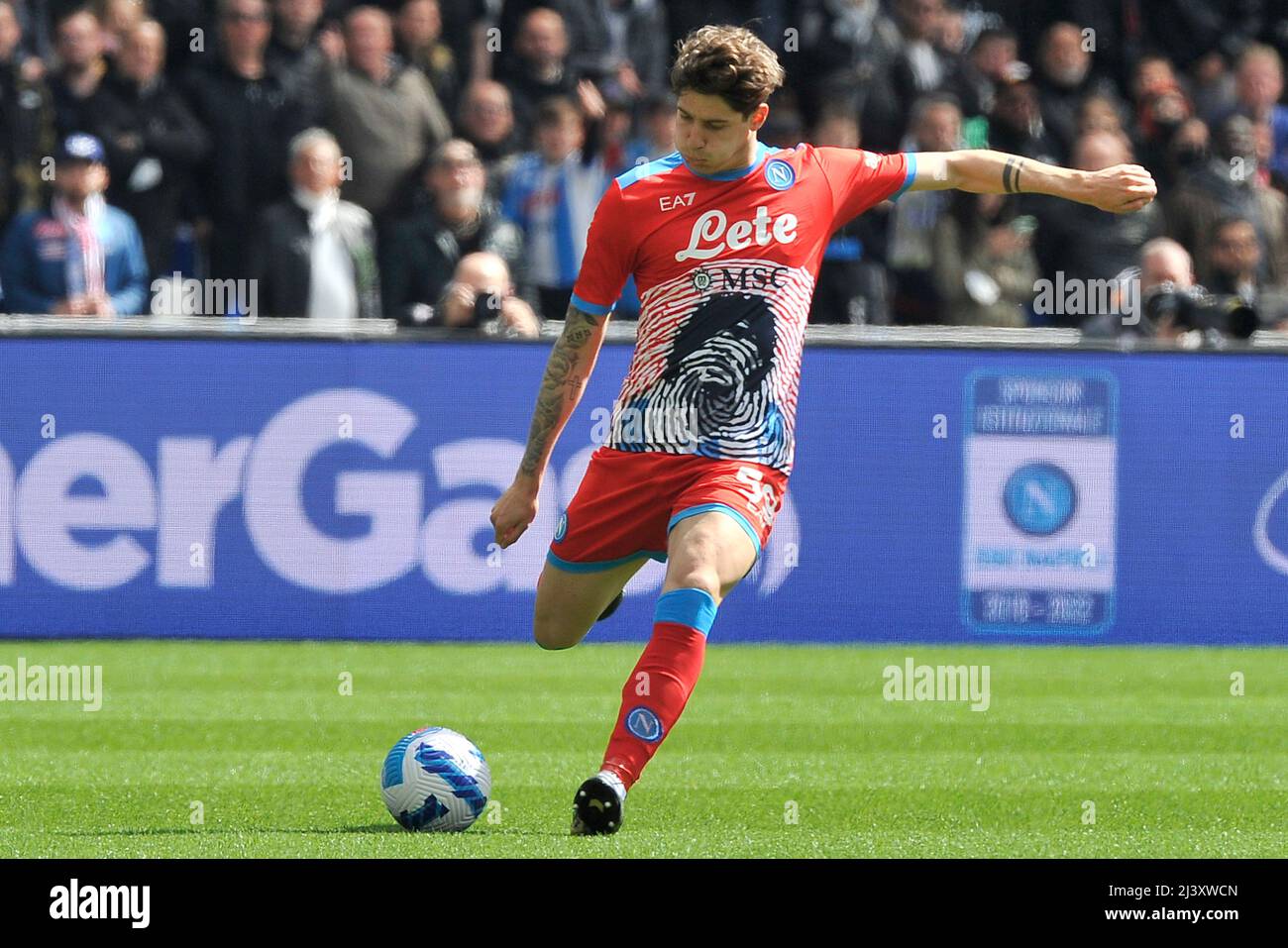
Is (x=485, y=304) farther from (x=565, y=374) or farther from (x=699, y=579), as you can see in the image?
(x=699, y=579)

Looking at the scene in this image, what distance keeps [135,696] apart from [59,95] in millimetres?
5420

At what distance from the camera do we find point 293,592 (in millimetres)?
12586

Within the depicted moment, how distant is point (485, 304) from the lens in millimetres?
12875

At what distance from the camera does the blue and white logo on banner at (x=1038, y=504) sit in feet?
41.7

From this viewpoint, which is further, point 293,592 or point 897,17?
point 897,17

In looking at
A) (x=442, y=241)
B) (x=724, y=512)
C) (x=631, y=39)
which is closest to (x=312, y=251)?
(x=442, y=241)

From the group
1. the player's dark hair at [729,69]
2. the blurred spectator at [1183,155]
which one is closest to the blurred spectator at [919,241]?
the blurred spectator at [1183,155]

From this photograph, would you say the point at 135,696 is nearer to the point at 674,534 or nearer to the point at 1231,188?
the point at 674,534

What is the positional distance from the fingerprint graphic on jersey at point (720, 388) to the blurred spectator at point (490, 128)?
7.87 metres

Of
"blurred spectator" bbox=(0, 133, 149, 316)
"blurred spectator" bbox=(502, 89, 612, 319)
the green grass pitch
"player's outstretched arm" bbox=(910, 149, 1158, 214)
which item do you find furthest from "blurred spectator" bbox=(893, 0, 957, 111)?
"player's outstretched arm" bbox=(910, 149, 1158, 214)

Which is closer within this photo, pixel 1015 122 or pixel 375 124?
pixel 375 124

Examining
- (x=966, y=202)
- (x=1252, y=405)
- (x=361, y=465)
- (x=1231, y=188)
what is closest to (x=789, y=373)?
(x=361, y=465)

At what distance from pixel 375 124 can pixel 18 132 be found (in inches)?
90.7

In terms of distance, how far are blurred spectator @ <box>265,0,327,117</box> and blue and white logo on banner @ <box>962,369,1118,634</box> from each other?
485cm
